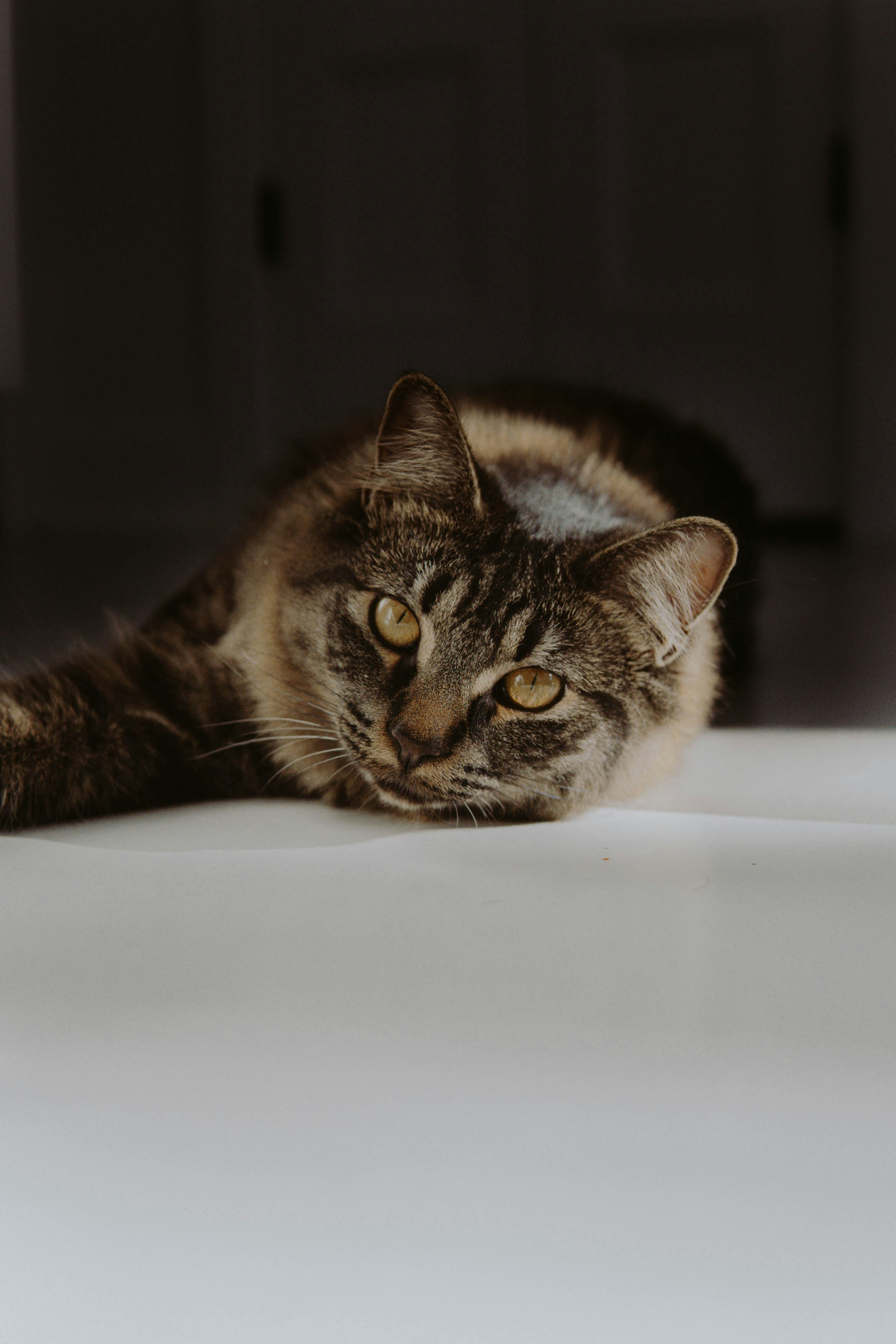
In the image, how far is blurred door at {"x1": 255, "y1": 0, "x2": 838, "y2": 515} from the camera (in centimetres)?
351

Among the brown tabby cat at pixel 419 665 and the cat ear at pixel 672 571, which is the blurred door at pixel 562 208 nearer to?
the brown tabby cat at pixel 419 665

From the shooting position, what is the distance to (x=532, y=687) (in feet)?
3.64

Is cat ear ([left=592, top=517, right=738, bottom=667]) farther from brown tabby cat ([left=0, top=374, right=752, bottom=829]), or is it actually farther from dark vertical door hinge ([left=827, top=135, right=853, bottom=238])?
dark vertical door hinge ([left=827, top=135, right=853, bottom=238])

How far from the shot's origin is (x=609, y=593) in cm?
112

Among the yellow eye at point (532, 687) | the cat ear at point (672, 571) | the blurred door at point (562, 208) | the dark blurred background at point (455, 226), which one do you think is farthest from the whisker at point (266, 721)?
the blurred door at point (562, 208)

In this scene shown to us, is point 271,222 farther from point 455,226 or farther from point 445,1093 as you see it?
point 445,1093

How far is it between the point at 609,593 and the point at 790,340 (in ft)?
9.33

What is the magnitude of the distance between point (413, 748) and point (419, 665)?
83 millimetres

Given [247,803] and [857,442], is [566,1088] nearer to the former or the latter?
[247,803]

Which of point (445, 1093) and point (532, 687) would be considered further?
point (532, 687)

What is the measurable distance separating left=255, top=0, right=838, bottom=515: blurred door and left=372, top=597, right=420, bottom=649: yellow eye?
2692mm

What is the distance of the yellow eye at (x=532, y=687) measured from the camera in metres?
1.10

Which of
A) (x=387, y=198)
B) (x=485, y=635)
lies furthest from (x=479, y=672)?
(x=387, y=198)

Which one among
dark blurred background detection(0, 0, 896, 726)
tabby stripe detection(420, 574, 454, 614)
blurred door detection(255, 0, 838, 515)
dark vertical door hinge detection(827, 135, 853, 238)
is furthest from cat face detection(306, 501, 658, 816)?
dark vertical door hinge detection(827, 135, 853, 238)
